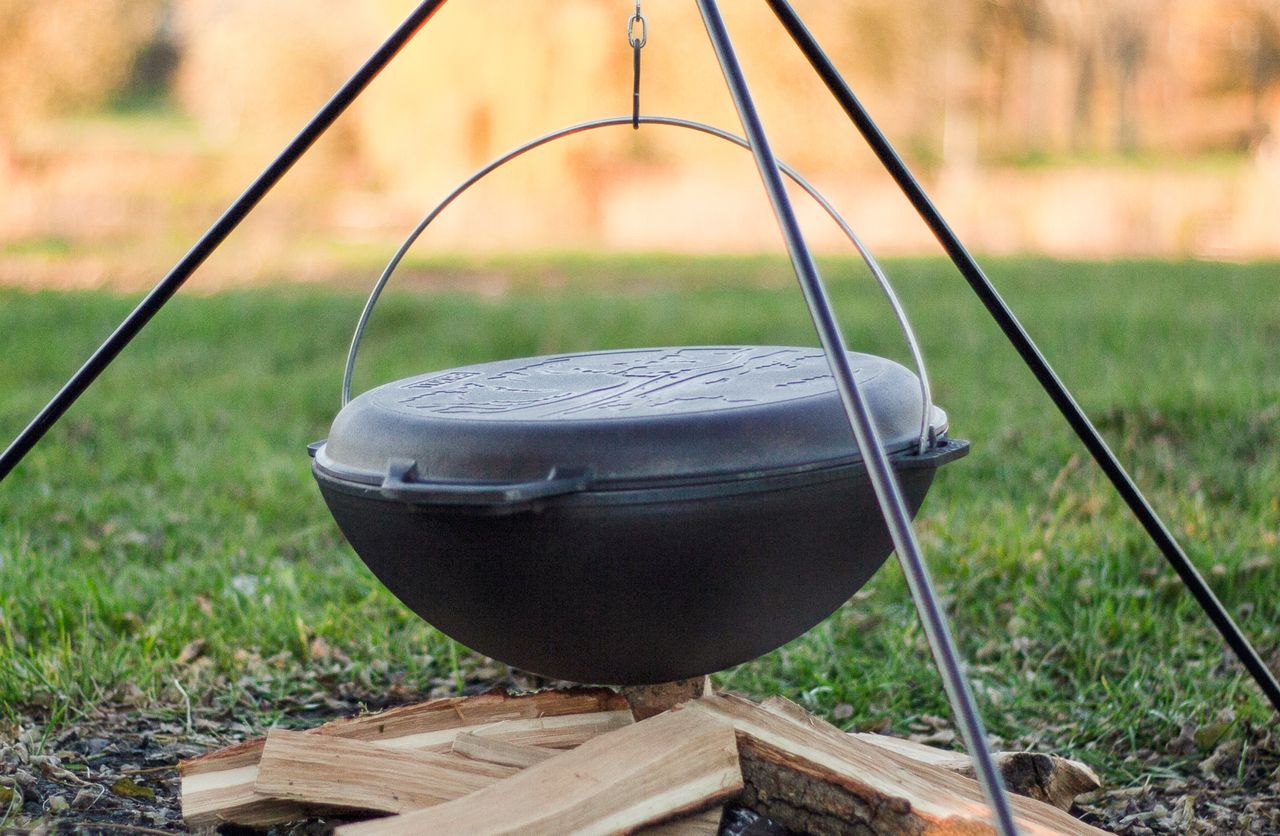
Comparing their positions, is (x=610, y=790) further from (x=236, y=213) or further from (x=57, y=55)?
(x=57, y=55)

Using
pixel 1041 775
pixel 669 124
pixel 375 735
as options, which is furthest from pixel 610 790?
pixel 669 124

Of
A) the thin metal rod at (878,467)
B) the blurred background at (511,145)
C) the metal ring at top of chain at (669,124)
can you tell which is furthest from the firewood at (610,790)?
the blurred background at (511,145)

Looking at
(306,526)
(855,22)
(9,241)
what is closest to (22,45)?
(9,241)

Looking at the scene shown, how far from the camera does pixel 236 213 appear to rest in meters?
1.67

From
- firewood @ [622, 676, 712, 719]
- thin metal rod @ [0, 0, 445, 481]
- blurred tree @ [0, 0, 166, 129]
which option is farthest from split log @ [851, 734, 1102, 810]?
blurred tree @ [0, 0, 166, 129]

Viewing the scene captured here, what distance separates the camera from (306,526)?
3676 mm

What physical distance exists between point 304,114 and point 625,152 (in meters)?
5.55

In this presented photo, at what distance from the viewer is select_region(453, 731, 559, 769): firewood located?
1.85 metres

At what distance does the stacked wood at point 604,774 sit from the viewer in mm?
1607

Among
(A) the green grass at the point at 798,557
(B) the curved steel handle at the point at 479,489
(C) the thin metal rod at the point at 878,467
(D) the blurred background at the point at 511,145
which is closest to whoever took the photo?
(C) the thin metal rod at the point at 878,467

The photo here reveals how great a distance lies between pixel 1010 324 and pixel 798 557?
1.62 ft

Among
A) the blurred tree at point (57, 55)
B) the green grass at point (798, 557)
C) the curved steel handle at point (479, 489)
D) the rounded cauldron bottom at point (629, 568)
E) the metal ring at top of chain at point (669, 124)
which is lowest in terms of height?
the green grass at point (798, 557)

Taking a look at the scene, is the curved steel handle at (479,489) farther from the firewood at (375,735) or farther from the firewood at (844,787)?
the firewood at (375,735)

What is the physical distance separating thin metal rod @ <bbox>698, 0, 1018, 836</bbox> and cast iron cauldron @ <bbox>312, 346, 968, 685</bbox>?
9.1 inches
